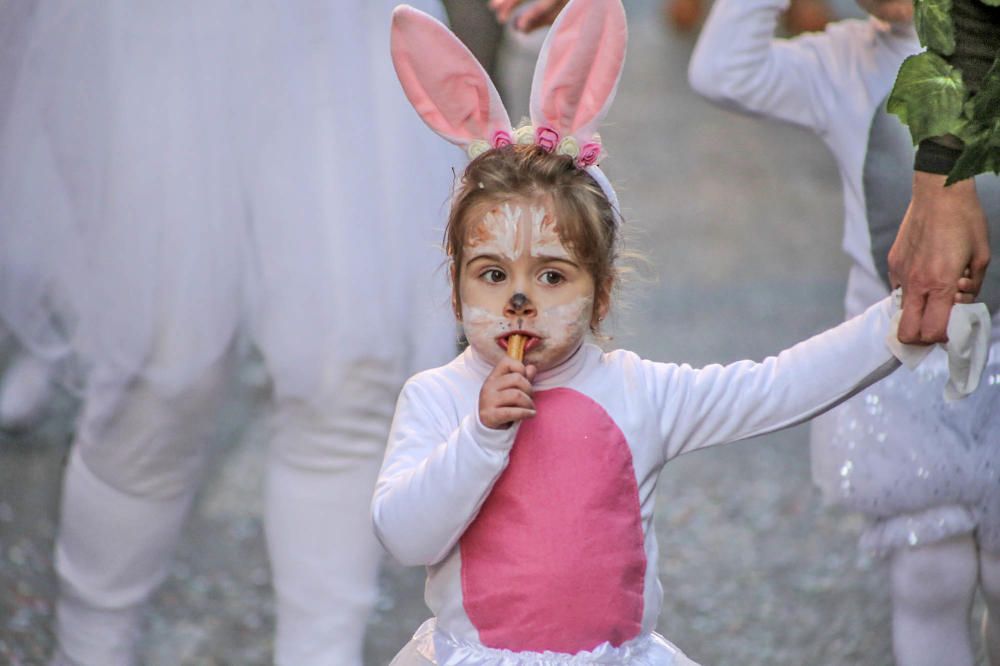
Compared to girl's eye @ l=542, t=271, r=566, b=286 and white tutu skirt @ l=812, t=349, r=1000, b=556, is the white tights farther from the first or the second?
girl's eye @ l=542, t=271, r=566, b=286

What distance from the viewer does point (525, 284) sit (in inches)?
59.1

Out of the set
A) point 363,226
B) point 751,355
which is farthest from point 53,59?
point 751,355

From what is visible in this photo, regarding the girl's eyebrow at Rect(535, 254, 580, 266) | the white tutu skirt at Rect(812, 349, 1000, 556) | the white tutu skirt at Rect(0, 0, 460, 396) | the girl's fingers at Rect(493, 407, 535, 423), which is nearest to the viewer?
the girl's fingers at Rect(493, 407, 535, 423)

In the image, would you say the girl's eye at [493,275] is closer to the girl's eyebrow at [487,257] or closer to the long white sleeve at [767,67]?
the girl's eyebrow at [487,257]

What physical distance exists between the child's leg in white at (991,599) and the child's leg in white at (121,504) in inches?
42.0

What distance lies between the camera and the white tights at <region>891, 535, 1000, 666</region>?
6.85ft

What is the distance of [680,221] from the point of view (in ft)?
17.5

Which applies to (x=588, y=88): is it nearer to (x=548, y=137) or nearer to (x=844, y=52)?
(x=548, y=137)

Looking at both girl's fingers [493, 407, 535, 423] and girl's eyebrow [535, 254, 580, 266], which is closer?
girl's fingers [493, 407, 535, 423]

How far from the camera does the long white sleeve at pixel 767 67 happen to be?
86.4 inches

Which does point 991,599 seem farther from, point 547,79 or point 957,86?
point 547,79

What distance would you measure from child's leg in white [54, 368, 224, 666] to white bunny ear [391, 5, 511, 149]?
0.52m

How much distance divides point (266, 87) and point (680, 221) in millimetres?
3596

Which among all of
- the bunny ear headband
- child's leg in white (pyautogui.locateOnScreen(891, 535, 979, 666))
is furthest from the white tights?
the bunny ear headband
